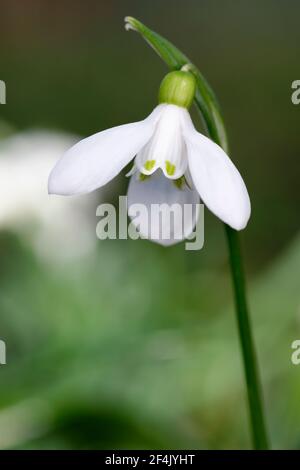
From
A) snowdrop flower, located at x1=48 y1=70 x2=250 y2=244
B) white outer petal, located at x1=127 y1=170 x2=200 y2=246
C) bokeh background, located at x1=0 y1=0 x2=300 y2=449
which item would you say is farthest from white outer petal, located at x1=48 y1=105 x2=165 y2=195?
bokeh background, located at x1=0 y1=0 x2=300 y2=449

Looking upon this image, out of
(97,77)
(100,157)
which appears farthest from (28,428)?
(97,77)

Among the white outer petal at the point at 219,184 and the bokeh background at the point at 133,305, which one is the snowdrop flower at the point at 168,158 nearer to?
the white outer petal at the point at 219,184

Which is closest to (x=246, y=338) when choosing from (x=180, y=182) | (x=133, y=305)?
(x=180, y=182)

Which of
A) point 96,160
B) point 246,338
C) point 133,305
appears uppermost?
point 133,305

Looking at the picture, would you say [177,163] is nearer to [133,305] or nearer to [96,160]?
[96,160]
